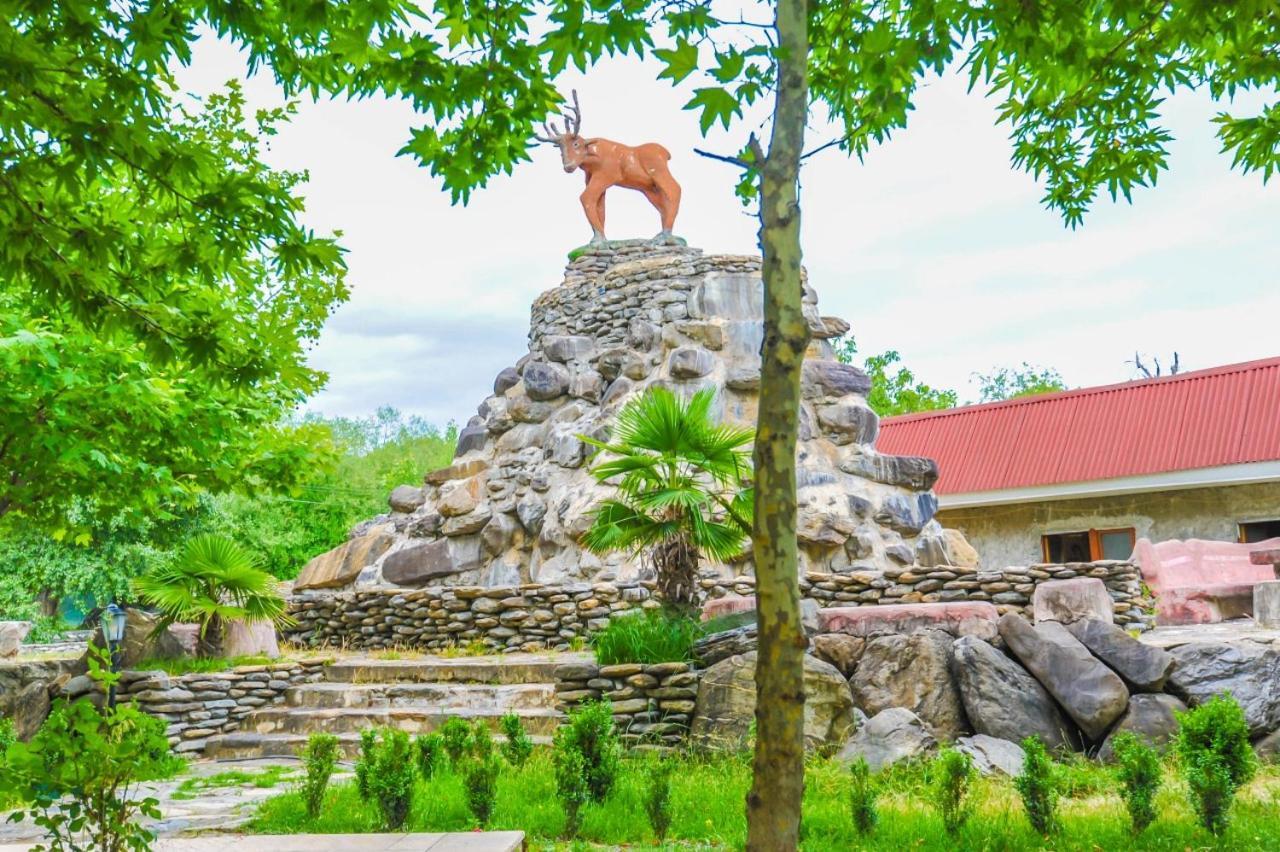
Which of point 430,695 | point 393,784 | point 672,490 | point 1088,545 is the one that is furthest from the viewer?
point 1088,545

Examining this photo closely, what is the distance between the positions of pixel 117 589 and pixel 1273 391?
24362 millimetres

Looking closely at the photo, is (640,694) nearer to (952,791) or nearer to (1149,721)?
(952,791)

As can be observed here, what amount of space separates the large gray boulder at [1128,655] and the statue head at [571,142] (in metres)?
12.3

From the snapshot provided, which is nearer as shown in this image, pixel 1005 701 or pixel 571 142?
pixel 1005 701

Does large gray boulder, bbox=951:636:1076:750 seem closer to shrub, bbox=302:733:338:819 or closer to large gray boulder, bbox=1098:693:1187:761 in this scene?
large gray boulder, bbox=1098:693:1187:761

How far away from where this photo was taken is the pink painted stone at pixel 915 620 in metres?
9.38

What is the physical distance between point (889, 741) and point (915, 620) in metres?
1.95

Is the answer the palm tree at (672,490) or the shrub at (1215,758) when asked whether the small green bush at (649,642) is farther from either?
the shrub at (1215,758)

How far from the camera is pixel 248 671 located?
11570 millimetres

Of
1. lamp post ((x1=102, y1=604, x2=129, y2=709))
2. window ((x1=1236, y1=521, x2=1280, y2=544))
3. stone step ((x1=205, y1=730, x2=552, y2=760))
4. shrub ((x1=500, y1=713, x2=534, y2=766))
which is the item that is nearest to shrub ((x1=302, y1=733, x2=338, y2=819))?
shrub ((x1=500, y1=713, x2=534, y2=766))

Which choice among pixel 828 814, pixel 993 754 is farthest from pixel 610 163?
pixel 828 814

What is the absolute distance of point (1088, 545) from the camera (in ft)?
66.1

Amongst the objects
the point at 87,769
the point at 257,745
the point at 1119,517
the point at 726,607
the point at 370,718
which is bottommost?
the point at 257,745

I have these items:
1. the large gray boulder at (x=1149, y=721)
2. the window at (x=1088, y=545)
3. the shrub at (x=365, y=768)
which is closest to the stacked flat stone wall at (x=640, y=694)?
the shrub at (x=365, y=768)
